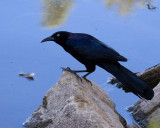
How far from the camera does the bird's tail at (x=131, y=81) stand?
4811 millimetres

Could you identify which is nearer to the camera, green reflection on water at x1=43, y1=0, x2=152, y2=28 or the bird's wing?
the bird's wing

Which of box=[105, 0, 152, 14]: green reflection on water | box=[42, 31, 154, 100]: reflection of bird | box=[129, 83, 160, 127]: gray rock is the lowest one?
box=[129, 83, 160, 127]: gray rock

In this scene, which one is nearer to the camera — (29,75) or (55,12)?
(29,75)

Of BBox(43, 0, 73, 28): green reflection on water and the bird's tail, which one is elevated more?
BBox(43, 0, 73, 28): green reflection on water

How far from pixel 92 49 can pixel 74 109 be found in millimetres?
945

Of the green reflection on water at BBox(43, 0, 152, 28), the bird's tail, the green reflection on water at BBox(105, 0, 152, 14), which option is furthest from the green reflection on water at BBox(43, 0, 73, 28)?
the bird's tail

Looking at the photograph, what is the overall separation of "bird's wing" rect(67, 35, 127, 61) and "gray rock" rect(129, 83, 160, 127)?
88cm

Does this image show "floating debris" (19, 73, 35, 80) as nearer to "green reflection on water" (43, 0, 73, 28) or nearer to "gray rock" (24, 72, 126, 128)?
"gray rock" (24, 72, 126, 128)

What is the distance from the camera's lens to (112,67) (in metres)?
5.01

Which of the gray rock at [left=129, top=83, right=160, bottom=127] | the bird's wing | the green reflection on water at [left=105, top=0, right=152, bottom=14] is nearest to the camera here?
the bird's wing

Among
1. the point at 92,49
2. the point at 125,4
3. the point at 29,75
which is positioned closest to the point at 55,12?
the point at 125,4

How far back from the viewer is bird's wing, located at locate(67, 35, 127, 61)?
196 inches

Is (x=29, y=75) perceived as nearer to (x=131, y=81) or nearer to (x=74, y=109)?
(x=131, y=81)

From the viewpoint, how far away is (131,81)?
4.89m
